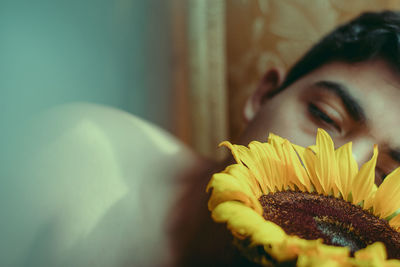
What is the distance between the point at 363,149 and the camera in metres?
0.35

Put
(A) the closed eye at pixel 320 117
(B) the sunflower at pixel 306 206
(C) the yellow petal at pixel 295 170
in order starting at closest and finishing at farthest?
(B) the sunflower at pixel 306 206 → (C) the yellow petal at pixel 295 170 → (A) the closed eye at pixel 320 117

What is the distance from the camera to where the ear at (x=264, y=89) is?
25.0 inches

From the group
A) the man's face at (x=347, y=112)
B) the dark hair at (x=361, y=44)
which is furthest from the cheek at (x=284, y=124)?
the dark hair at (x=361, y=44)

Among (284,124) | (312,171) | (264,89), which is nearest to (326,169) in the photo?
(312,171)

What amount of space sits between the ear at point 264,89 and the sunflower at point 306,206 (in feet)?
1.08

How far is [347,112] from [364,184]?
0.12 meters

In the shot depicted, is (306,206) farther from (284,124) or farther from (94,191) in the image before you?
(94,191)

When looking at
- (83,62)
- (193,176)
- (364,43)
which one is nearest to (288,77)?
(364,43)

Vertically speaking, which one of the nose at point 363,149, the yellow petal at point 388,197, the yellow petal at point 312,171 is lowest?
the yellow petal at point 388,197

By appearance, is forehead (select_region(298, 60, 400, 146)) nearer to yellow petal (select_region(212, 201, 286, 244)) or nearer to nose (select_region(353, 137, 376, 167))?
nose (select_region(353, 137, 376, 167))

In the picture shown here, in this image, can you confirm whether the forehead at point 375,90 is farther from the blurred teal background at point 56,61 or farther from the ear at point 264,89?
the blurred teal background at point 56,61

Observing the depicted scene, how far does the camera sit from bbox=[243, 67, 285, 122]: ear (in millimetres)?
635

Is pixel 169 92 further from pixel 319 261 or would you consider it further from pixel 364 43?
pixel 319 261

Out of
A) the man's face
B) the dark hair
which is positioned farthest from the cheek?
the dark hair
